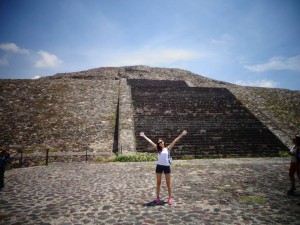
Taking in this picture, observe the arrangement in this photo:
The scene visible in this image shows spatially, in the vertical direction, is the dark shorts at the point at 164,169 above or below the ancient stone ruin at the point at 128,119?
below

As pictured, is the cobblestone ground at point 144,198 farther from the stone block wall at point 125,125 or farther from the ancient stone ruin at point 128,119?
the ancient stone ruin at point 128,119

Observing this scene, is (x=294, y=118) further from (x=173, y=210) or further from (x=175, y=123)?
(x=173, y=210)

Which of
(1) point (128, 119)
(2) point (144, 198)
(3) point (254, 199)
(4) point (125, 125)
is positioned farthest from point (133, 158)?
(3) point (254, 199)

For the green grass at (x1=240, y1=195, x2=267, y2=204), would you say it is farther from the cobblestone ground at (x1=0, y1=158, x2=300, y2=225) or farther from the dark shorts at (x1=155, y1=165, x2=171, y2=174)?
the dark shorts at (x1=155, y1=165, x2=171, y2=174)

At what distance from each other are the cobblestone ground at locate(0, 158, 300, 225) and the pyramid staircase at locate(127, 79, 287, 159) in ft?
19.2

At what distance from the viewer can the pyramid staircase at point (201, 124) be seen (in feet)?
54.8

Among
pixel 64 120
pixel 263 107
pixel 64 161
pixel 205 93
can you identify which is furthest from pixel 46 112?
pixel 263 107

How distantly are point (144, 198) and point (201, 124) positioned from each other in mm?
13396

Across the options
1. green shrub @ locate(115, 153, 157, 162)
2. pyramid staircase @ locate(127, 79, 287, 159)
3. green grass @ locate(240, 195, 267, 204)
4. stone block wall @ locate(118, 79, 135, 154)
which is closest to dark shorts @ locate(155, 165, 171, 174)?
green grass @ locate(240, 195, 267, 204)

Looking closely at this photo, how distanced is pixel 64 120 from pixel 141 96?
26.9 ft

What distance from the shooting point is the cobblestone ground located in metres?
5.57

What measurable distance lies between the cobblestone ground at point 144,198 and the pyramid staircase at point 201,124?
231 inches

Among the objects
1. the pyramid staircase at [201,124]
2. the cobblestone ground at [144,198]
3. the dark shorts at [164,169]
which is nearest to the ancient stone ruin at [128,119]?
the pyramid staircase at [201,124]

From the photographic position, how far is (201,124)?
19.6m
